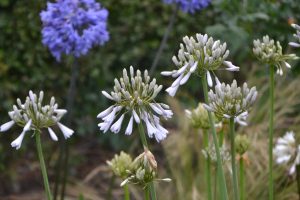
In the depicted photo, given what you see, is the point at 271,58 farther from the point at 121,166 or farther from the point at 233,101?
the point at 121,166

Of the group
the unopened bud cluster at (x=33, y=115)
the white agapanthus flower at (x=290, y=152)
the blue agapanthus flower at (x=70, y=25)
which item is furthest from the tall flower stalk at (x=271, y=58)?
the blue agapanthus flower at (x=70, y=25)

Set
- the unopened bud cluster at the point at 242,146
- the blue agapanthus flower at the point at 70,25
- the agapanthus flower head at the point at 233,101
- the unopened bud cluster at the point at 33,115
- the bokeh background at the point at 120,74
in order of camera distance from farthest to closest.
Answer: the bokeh background at the point at 120,74 < the blue agapanthus flower at the point at 70,25 < the unopened bud cluster at the point at 242,146 < the unopened bud cluster at the point at 33,115 < the agapanthus flower head at the point at 233,101

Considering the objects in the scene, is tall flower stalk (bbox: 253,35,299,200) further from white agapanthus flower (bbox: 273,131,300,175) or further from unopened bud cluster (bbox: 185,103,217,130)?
white agapanthus flower (bbox: 273,131,300,175)

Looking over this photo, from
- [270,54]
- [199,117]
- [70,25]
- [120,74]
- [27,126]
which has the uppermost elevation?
[70,25]

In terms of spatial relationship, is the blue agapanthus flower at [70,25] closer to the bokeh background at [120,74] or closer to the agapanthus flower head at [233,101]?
the bokeh background at [120,74]

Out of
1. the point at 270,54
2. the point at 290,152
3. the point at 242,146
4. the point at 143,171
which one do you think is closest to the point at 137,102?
the point at 143,171

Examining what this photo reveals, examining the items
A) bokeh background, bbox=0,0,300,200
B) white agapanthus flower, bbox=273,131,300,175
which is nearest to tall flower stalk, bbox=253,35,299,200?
white agapanthus flower, bbox=273,131,300,175

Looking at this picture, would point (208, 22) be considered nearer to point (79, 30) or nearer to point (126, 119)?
point (126, 119)
